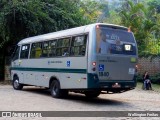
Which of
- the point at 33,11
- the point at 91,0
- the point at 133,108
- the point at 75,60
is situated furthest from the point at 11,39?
the point at 91,0

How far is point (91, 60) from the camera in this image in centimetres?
1234

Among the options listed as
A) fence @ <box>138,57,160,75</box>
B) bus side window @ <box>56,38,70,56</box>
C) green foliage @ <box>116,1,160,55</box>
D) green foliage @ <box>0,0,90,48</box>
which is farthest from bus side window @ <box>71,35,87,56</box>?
green foliage @ <box>116,1,160,55</box>

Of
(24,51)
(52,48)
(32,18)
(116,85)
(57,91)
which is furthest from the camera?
(32,18)

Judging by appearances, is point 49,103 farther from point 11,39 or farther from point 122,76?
point 11,39

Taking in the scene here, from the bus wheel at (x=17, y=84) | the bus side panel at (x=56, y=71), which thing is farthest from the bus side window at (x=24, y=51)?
the bus wheel at (x=17, y=84)

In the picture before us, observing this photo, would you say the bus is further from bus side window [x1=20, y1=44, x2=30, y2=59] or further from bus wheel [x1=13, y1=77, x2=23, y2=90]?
bus wheel [x1=13, y1=77, x2=23, y2=90]

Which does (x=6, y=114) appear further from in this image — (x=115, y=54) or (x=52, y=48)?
(x=52, y=48)

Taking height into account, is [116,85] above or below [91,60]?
below

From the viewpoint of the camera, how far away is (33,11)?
22391mm

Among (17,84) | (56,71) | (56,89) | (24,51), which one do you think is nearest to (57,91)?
(56,89)

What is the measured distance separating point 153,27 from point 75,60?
44.7 feet

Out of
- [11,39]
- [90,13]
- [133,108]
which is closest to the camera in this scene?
[133,108]

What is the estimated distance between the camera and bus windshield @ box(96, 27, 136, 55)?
1262cm

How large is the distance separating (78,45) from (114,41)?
4.71ft
